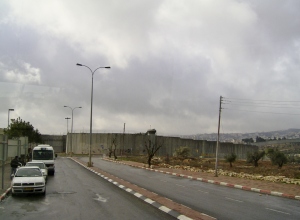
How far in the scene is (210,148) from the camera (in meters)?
96.3

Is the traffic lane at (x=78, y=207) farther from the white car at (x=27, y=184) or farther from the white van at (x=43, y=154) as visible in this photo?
the white van at (x=43, y=154)

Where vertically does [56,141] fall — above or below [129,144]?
below

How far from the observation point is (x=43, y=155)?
29.9 metres

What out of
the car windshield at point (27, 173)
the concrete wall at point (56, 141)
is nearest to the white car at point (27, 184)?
the car windshield at point (27, 173)

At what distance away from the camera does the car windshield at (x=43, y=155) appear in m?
29.8

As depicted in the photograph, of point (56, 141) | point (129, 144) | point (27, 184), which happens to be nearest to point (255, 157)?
point (27, 184)

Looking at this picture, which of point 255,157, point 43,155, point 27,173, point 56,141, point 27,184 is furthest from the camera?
point 56,141

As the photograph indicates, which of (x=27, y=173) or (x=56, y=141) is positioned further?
(x=56, y=141)

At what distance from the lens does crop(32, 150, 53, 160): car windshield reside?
97.8 ft

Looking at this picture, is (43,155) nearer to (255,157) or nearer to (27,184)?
(27,184)

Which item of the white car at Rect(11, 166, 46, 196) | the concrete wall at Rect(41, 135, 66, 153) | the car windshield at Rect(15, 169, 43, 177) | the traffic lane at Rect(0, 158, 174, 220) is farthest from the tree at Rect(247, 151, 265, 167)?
the concrete wall at Rect(41, 135, 66, 153)

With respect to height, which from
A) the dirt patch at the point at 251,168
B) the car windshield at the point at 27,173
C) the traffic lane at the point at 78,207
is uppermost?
the car windshield at the point at 27,173

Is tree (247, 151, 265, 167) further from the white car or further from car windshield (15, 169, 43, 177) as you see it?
the white car

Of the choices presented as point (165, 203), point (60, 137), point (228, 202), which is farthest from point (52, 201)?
point (60, 137)
